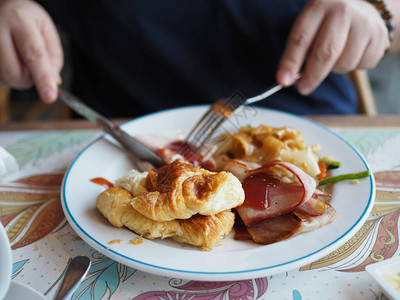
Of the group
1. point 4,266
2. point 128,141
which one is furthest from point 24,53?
point 4,266

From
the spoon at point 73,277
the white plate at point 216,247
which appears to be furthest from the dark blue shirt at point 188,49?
the spoon at point 73,277

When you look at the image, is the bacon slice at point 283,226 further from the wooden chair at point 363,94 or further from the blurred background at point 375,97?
the blurred background at point 375,97

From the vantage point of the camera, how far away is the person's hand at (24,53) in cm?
159

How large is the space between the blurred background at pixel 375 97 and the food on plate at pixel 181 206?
3.71 metres

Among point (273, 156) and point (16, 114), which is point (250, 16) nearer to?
point (273, 156)

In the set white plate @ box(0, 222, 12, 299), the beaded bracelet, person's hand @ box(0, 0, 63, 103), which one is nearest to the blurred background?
person's hand @ box(0, 0, 63, 103)

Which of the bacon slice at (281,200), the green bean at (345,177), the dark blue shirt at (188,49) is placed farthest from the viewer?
the dark blue shirt at (188,49)

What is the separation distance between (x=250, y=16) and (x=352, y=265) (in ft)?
4.51

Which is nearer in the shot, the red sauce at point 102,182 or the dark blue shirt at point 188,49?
the red sauce at point 102,182

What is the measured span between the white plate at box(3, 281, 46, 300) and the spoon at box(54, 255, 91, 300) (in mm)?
39

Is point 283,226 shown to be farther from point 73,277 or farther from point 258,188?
point 73,277

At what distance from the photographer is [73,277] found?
2.76ft

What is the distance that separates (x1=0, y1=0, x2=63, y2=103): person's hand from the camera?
1.59 meters

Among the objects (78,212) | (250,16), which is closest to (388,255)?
(78,212)
